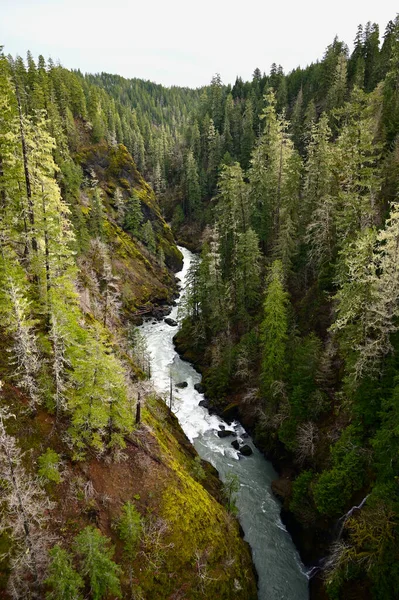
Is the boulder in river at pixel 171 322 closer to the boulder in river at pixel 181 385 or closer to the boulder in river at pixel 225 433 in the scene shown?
the boulder in river at pixel 181 385

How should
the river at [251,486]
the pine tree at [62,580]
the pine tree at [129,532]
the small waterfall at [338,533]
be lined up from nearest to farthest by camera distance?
1. the pine tree at [62,580]
2. the pine tree at [129,532]
3. the small waterfall at [338,533]
4. the river at [251,486]

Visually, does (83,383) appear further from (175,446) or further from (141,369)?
(141,369)

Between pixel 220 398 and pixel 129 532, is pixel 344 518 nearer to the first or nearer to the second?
pixel 129 532

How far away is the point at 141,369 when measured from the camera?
36906mm

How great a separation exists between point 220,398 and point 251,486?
1110 centimetres

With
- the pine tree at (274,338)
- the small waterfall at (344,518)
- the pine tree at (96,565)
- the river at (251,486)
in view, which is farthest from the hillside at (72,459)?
the pine tree at (274,338)

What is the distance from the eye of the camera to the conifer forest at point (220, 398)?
18.1 metres

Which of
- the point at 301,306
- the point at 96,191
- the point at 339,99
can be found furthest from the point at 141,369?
the point at 339,99

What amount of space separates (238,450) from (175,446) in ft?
26.3

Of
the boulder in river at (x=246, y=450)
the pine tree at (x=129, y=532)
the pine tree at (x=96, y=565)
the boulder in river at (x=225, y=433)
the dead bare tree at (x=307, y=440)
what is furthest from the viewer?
the boulder in river at (x=225, y=433)

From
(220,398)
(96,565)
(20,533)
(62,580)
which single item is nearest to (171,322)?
(220,398)

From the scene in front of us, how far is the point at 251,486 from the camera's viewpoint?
31.1 metres

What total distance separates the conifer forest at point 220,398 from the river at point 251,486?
204 millimetres

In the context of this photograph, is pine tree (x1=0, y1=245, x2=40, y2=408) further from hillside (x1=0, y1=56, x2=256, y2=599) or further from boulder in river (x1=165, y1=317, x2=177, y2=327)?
boulder in river (x1=165, y1=317, x2=177, y2=327)
